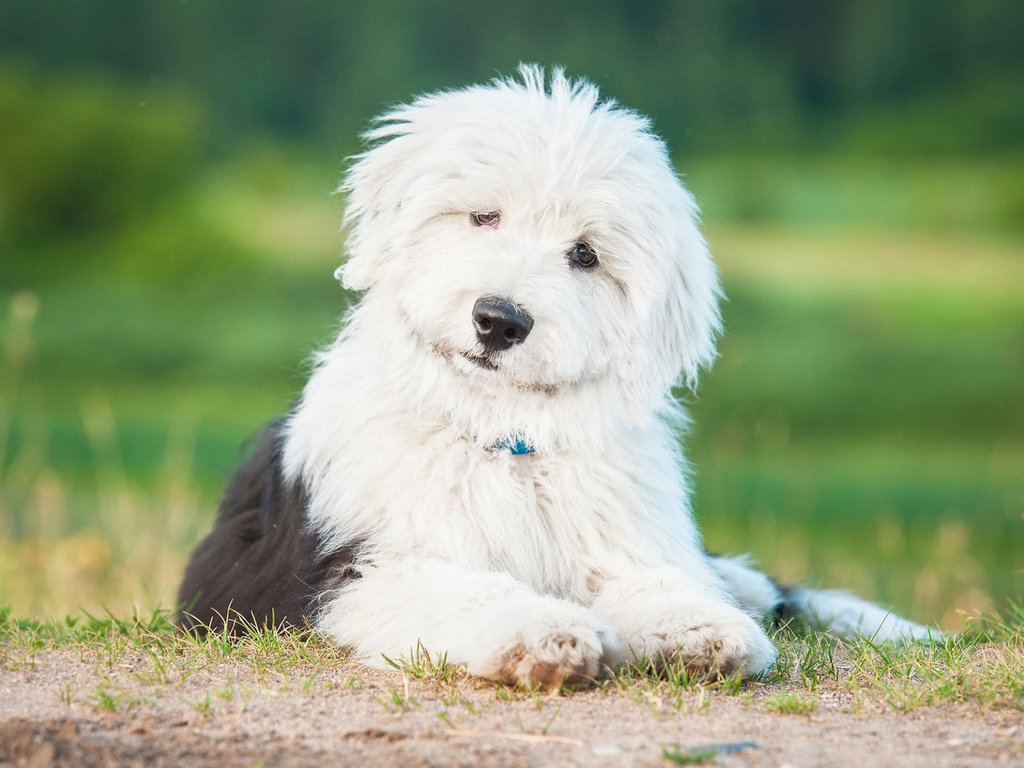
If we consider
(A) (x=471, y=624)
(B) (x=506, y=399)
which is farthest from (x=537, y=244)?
(A) (x=471, y=624)

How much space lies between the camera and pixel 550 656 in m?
3.95

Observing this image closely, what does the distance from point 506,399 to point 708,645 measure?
1049 mm

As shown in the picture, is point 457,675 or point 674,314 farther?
point 674,314

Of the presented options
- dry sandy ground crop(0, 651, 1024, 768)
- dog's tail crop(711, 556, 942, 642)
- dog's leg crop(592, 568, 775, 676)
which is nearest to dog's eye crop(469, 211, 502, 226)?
dog's leg crop(592, 568, 775, 676)

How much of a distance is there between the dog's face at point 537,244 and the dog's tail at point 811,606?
1223 mm

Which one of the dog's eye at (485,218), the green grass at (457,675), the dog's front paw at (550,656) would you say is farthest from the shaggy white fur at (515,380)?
the dog's front paw at (550,656)

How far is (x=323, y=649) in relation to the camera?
14.9 ft

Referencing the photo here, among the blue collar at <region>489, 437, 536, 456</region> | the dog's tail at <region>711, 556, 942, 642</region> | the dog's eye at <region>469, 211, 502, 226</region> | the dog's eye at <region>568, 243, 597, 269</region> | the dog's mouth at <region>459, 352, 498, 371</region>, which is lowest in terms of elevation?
the dog's tail at <region>711, 556, 942, 642</region>

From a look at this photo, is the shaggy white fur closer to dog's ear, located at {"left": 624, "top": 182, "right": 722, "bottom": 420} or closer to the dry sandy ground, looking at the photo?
dog's ear, located at {"left": 624, "top": 182, "right": 722, "bottom": 420}

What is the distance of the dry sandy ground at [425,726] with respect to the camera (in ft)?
11.2

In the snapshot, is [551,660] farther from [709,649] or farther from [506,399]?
[506,399]

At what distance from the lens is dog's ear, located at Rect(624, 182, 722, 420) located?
4.84m

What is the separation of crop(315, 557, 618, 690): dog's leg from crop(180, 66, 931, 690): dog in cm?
1

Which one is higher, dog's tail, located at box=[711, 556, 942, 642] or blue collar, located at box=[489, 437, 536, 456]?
blue collar, located at box=[489, 437, 536, 456]
